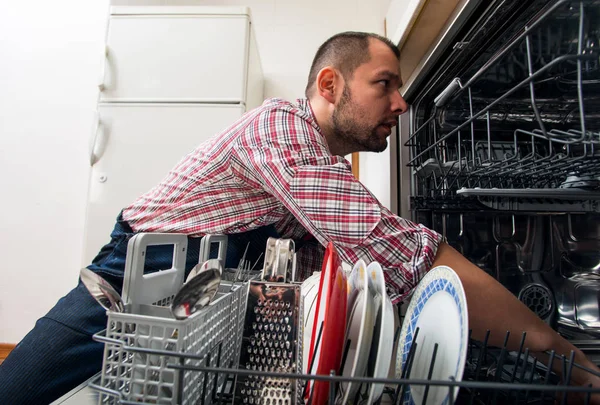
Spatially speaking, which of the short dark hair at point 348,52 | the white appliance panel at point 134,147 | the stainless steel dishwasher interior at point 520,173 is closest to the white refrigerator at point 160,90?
the white appliance panel at point 134,147

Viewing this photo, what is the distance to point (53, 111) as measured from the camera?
168 cm

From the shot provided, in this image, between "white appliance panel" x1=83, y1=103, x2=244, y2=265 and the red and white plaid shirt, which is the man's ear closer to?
the red and white plaid shirt

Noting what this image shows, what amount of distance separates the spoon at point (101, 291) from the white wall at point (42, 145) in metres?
1.59

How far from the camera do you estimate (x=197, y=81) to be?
1.30 meters

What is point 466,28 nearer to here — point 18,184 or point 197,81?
point 197,81

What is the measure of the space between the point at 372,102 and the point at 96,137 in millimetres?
1042

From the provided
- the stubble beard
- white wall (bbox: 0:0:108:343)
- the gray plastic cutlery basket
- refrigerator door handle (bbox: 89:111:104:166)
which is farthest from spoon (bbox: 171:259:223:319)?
white wall (bbox: 0:0:108:343)

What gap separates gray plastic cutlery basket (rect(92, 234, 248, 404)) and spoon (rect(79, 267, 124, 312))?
0.02m

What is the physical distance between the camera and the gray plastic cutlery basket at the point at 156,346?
260mm

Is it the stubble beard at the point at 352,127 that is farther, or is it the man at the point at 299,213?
the stubble beard at the point at 352,127

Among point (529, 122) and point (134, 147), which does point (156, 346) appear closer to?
point (529, 122)

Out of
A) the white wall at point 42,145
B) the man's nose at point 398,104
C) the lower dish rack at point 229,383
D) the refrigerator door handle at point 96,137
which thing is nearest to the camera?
the lower dish rack at point 229,383

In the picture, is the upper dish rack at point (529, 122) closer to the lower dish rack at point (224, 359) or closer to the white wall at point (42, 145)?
the lower dish rack at point (224, 359)

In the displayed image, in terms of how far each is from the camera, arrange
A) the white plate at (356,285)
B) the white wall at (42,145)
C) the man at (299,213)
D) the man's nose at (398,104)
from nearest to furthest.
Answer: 1. the white plate at (356,285)
2. the man at (299,213)
3. the man's nose at (398,104)
4. the white wall at (42,145)
